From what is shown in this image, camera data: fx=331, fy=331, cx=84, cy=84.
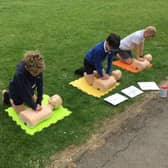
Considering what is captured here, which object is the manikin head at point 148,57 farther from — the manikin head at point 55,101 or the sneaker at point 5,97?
the sneaker at point 5,97

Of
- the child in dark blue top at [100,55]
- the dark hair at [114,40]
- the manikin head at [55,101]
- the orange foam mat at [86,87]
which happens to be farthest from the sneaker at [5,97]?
the dark hair at [114,40]

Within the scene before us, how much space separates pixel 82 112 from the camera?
5.56 m

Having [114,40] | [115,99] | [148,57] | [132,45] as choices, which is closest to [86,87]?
[115,99]

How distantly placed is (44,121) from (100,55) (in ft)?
5.30

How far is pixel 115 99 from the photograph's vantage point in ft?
19.5

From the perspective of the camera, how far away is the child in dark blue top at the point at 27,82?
468cm

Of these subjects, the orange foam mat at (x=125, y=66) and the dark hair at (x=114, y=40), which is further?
the orange foam mat at (x=125, y=66)

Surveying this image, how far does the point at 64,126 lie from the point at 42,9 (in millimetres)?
7285

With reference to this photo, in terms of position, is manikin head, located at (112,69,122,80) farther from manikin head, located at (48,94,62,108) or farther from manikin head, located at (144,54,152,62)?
manikin head, located at (48,94,62,108)

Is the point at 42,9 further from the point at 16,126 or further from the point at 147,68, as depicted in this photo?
the point at 16,126

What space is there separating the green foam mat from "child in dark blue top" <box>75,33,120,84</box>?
1.06 metres

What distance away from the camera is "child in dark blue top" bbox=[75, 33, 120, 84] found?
5648mm

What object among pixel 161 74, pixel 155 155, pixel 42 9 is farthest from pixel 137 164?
pixel 42 9

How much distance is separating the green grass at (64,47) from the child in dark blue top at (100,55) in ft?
1.38
